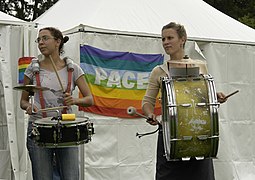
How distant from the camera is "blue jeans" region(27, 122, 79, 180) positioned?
161 inches

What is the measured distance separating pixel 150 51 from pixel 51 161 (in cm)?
307

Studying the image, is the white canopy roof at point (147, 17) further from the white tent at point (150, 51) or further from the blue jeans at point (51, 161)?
the blue jeans at point (51, 161)

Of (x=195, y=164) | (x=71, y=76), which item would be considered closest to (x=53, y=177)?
(x=71, y=76)

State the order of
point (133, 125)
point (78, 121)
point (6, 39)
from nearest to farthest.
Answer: point (78, 121), point (6, 39), point (133, 125)

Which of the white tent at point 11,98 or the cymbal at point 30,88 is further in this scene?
the white tent at point 11,98

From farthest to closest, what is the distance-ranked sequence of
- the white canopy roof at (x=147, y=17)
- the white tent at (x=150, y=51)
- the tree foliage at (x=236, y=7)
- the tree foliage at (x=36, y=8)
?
the tree foliage at (x=236, y=7), the tree foliage at (x=36, y=8), the white canopy roof at (x=147, y=17), the white tent at (x=150, y=51)

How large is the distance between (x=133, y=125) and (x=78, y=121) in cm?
271

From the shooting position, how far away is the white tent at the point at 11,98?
20.1 feet

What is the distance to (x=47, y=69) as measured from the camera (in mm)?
4199

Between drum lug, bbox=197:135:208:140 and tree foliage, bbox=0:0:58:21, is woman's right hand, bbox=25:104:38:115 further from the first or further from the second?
tree foliage, bbox=0:0:58:21

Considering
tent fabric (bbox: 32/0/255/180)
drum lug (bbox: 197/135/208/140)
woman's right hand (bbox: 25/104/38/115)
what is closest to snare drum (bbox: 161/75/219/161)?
drum lug (bbox: 197/135/208/140)

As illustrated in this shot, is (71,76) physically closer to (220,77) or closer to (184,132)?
(184,132)

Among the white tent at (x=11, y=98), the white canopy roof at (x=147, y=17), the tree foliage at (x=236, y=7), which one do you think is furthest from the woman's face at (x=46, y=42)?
the tree foliage at (x=236, y=7)

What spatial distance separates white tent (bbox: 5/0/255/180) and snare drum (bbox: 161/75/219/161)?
298 cm
